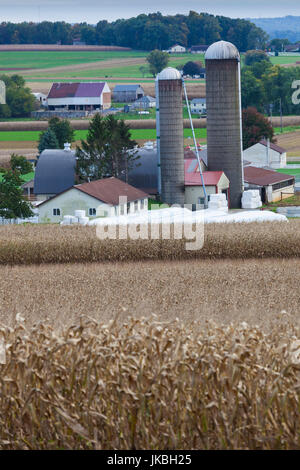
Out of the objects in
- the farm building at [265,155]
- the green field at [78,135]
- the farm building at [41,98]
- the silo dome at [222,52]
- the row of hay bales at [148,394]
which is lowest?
the green field at [78,135]

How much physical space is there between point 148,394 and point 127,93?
457 feet

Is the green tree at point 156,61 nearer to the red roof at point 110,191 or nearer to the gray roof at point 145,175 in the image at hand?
the gray roof at point 145,175

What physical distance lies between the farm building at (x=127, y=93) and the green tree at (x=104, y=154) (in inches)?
3473

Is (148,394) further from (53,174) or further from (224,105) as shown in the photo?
(53,174)

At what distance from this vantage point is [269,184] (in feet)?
187

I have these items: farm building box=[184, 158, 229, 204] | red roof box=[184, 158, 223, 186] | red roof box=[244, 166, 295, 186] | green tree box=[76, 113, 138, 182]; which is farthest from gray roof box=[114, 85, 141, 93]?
farm building box=[184, 158, 229, 204]

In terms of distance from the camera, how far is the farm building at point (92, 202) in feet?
149

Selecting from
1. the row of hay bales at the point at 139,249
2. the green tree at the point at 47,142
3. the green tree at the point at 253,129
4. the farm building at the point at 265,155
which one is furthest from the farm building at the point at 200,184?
the green tree at the point at 47,142

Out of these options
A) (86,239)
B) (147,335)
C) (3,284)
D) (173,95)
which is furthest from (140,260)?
(173,95)

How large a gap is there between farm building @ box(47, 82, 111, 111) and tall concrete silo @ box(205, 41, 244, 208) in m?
82.6

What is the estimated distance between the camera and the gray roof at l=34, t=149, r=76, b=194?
2143 inches

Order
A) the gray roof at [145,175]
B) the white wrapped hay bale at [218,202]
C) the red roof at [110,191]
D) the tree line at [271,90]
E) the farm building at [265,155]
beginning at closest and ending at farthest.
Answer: the red roof at [110,191], the white wrapped hay bale at [218,202], the gray roof at [145,175], the farm building at [265,155], the tree line at [271,90]

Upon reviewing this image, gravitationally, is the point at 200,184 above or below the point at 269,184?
above

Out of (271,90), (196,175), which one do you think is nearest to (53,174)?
(196,175)
